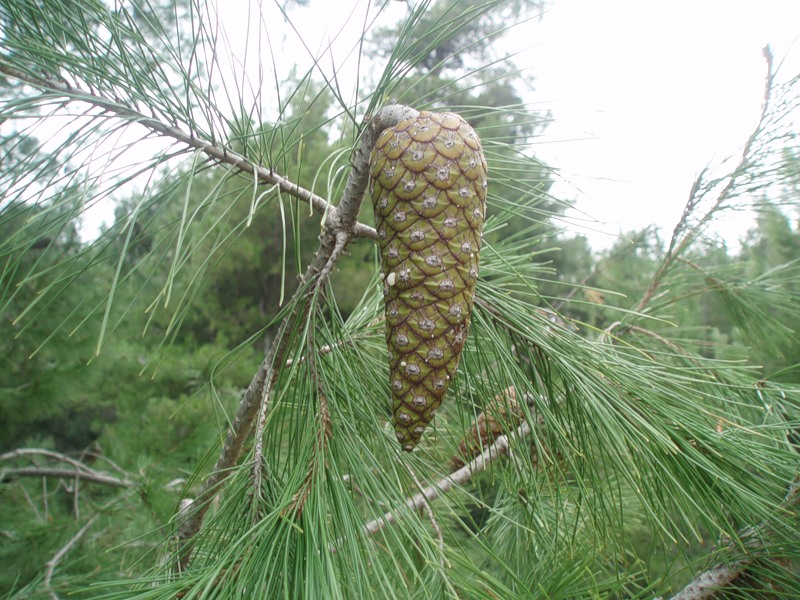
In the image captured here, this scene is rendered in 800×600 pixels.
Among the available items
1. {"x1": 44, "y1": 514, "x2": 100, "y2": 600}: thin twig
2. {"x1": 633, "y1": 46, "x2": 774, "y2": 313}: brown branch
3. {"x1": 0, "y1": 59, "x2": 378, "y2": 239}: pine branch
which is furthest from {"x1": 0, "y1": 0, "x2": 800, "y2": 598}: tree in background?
{"x1": 44, "y1": 514, "x2": 100, "y2": 600}: thin twig

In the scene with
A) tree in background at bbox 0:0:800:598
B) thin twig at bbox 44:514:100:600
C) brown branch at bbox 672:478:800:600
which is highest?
tree in background at bbox 0:0:800:598

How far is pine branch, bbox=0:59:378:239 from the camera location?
1.67ft

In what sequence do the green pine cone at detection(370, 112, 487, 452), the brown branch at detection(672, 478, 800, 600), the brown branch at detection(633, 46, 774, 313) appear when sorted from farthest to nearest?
the brown branch at detection(633, 46, 774, 313) → the brown branch at detection(672, 478, 800, 600) → the green pine cone at detection(370, 112, 487, 452)

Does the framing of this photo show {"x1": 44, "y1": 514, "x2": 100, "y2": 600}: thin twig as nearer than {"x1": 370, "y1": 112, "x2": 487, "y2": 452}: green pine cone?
No

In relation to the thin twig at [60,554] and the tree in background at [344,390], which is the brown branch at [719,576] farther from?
the thin twig at [60,554]

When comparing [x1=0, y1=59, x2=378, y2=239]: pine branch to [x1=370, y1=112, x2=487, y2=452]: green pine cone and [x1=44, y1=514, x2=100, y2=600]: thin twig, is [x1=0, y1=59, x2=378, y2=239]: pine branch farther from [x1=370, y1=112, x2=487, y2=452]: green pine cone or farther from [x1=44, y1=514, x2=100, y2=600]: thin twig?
→ [x1=44, y1=514, x2=100, y2=600]: thin twig

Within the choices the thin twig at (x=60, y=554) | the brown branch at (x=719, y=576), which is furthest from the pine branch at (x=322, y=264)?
the thin twig at (x=60, y=554)

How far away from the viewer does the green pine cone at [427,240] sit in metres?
0.46

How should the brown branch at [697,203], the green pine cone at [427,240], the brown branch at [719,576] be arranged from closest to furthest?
the green pine cone at [427,240], the brown branch at [719,576], the brown branch at [697,203]

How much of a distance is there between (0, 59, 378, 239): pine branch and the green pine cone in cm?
10

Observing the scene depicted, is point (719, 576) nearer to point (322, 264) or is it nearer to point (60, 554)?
point (322, 264)

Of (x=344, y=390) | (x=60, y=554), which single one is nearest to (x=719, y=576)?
(x=344, y=390)

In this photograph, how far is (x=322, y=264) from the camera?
578mm

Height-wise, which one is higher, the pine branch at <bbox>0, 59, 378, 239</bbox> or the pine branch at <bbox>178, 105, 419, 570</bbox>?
the pine branch at <bbox>0, 59, 378, 239</bbox>
